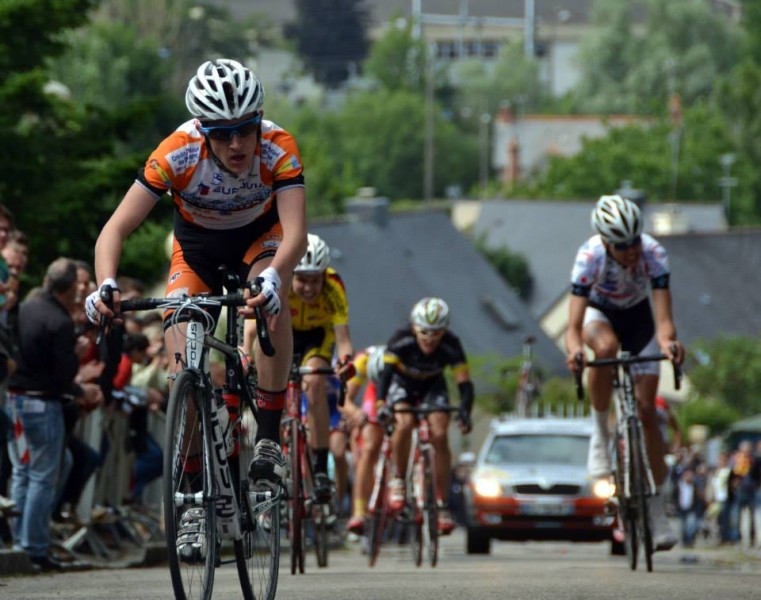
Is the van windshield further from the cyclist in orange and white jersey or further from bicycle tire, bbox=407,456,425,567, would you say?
the cyclist in orange and white jersey

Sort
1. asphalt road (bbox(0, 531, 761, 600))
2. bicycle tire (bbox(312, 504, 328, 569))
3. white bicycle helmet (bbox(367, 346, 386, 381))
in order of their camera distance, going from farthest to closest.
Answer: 1. white bicycle helmet (bbox(367, 346, 386, 381))
2. bicycle tire (bbox(312, 504, 328, 569))
3. asphalt road (bbox(0, 531, 761, 600))

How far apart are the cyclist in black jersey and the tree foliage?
175m

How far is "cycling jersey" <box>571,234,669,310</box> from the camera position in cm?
1362

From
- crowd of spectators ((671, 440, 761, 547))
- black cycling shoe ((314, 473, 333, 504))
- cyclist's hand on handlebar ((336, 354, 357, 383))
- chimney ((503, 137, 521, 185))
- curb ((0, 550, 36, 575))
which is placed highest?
chimney ((503, 137, 521, 185))

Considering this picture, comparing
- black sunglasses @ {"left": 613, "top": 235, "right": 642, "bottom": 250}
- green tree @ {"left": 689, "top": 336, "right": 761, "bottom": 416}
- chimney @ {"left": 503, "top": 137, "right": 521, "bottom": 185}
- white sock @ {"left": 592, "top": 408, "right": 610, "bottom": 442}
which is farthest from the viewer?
chimney @ {"left": 503, "top": 137, "right": 521, "bottom": 185}

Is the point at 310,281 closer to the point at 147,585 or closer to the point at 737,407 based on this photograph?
the point at 147,585

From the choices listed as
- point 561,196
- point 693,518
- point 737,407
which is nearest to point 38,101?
point 693,518

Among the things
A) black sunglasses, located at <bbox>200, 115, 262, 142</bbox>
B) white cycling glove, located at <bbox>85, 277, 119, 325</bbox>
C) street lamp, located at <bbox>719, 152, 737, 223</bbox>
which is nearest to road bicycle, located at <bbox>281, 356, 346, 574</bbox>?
black sunglasses, located at <bbox>200, 115, 262, 142</bbox>

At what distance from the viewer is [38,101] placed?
2375cm

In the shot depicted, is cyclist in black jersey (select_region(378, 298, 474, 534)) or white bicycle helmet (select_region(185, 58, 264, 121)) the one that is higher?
white bicycle helmet (select_region(185, 58, 264, 121))

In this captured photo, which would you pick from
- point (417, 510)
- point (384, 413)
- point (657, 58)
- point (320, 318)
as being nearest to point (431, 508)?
point (417, 510)

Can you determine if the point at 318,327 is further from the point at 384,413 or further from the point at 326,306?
the point at 384,413

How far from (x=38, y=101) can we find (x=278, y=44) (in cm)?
17393

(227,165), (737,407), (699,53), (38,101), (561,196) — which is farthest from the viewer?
(699,53)
